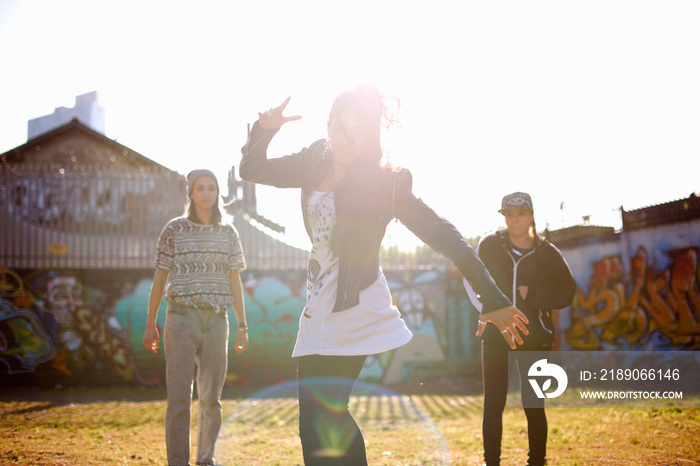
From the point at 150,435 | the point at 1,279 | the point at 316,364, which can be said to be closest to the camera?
the point at 316,364

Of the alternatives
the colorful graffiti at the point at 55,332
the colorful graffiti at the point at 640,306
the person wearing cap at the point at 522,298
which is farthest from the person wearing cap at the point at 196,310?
the colorful graffiti at the point at 640,306

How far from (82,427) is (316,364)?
5730mm

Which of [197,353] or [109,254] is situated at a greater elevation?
[109,254]

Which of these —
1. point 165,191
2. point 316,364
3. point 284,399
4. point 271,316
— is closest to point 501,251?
point 316,364

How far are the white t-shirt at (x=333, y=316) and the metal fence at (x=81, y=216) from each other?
9.64 meters

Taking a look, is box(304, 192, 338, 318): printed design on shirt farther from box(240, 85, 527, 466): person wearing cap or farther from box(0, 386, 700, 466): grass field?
box(0, 386, 700, 466): grass field

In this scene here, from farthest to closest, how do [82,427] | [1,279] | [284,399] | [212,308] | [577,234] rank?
[577,234] → [1,279] → [284,399] → [82,427] → [212,308]

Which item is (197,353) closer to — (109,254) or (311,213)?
(311,213)

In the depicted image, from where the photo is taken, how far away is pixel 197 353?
4.02 meters

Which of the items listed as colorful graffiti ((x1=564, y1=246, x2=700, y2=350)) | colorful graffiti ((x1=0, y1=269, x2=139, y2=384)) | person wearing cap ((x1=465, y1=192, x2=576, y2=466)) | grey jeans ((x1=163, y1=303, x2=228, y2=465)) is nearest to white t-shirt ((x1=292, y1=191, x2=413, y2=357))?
person wearing cap ((x1=465, y1=192, x2=576, y2=466))

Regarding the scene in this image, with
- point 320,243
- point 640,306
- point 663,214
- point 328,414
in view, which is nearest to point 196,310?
point 320,243

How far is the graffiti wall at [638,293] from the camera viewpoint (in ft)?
37.0

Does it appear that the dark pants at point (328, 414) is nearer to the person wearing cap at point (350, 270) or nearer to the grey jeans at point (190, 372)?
the person wearing cap at point (350, 270)

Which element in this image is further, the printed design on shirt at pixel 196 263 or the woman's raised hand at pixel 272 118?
the printed design on shirt at pixel 196 263
